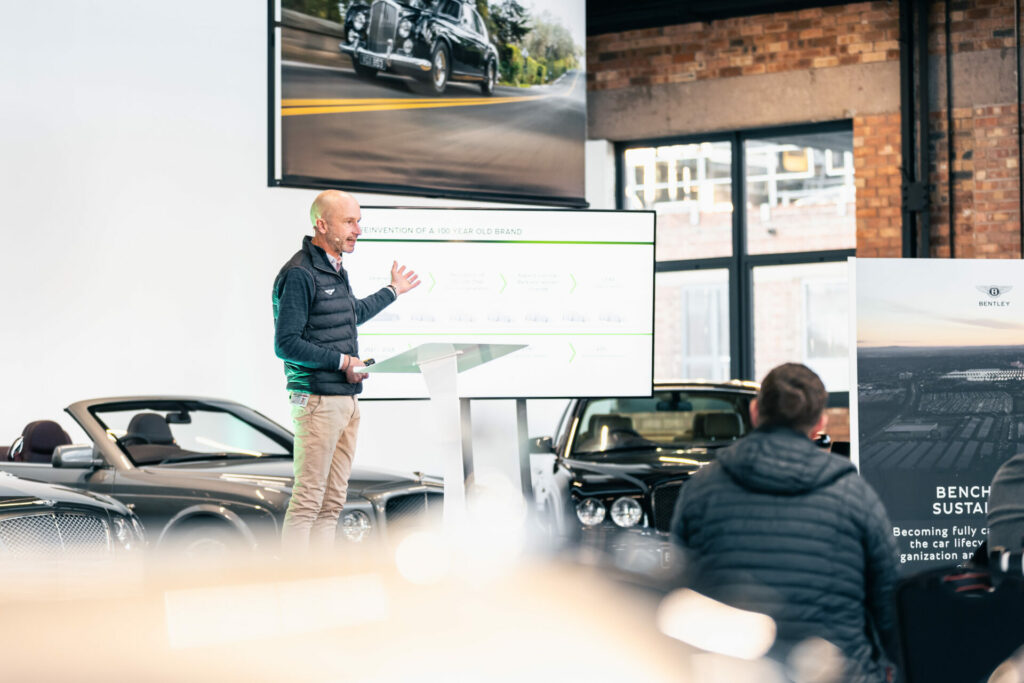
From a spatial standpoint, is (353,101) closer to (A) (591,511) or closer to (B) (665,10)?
(B) (665,10)

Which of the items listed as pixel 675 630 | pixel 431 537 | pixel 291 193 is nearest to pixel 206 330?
pixel 291 193

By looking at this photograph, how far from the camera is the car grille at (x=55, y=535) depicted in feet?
16.2

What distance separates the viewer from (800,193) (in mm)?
13148

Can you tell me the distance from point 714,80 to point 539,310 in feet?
24.4

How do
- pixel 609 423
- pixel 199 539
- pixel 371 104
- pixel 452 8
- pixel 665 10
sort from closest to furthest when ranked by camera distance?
pixel 199 539, pixel 609 423, pixel 371 104, pixel 452 8, pixel 665 10

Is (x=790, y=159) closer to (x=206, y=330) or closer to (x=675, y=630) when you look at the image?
(x=206, y=330)

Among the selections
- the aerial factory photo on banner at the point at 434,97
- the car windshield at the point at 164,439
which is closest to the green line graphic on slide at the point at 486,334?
the car windshield at the point at 164,439

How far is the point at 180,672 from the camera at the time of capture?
77.0 inches

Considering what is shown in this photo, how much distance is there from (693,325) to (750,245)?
1.06 meters

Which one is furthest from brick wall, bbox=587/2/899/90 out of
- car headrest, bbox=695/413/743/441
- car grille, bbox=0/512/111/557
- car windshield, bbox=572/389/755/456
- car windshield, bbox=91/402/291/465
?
car grille, bbox=0/512/111/557

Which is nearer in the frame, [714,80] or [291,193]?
[291,193]

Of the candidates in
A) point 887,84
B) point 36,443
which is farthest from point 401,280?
point 887,84

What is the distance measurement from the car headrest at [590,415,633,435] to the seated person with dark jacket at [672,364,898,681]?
4.87m

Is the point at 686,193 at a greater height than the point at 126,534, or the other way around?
the point at 686,193
